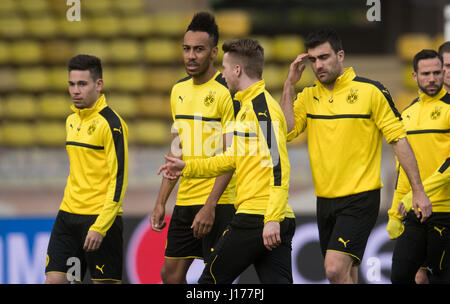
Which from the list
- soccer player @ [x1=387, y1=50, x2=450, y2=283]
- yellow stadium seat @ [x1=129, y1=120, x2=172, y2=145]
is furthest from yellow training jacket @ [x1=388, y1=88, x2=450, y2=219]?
yellow stadium seat @ [x1=129, y1=120, x2=172, y2=145]

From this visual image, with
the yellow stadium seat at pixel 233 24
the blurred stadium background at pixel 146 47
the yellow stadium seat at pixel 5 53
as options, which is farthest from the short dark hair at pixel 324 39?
the yellow stadium seat at pixel 5 53

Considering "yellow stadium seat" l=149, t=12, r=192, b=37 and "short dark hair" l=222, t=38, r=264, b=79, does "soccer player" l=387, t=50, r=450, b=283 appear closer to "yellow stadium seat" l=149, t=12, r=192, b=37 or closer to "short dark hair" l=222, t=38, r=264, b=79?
"short dark hair" l=222, t=38, r=264, b=79

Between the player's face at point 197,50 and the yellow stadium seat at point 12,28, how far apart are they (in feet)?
26.1

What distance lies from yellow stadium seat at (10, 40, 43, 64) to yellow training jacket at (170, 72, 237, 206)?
769 cm

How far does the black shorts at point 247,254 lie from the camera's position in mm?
4223

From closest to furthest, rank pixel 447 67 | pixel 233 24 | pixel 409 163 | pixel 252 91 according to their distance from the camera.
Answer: pixel 252 91 < pixel 409 163 < pixel 447 67 < pixel 233 24

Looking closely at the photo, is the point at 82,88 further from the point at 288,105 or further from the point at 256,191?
the point at 256,191

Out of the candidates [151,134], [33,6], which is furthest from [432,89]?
[33,6]

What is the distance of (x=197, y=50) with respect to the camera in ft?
16.4

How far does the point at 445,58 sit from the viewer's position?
210 inches

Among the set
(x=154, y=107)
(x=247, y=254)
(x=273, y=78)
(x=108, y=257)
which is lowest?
(x=108, y=257)

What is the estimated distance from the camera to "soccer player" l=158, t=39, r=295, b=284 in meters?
4.19

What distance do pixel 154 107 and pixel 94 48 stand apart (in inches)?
54.5

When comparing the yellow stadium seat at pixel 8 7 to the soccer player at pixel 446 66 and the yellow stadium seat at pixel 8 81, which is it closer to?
the yellow stadium seat at pixel 8 81
